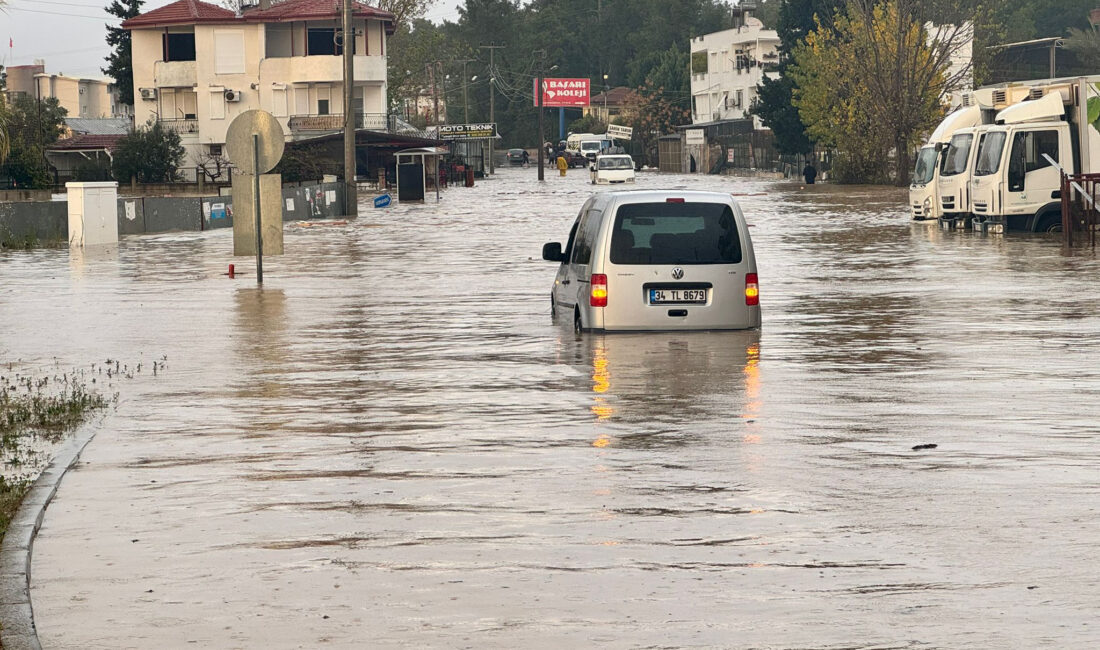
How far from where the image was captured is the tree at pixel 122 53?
106 m

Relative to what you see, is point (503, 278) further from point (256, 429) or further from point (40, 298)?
point (256, 429)

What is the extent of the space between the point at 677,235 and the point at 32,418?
6872 millimetres

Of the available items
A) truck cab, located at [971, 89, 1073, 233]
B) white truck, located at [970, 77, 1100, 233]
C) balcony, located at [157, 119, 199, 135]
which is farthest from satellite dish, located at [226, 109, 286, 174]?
balcony, located at [157, 119, 199, 135]

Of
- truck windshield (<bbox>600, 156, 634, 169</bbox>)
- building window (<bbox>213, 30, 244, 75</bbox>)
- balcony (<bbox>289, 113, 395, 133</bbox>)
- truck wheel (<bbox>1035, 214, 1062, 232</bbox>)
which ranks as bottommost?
truck wheel (<bbox>1035, 214, 1062, 232</bbox>)

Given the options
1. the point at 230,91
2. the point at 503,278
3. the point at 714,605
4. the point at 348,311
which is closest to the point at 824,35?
the point at 230,91

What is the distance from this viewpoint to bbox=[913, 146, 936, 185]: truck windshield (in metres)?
44.3

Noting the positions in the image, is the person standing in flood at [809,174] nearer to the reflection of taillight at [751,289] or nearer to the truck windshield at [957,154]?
the truck windshield at [957,154]

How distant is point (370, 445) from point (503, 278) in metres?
16.9

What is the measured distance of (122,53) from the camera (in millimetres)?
109000

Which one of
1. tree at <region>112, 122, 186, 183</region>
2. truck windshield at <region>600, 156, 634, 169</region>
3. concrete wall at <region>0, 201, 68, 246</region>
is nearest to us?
concrete wall at <region>0, 201, 68, 246</region>

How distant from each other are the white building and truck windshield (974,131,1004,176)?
85123 mm

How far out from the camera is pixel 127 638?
6.69m

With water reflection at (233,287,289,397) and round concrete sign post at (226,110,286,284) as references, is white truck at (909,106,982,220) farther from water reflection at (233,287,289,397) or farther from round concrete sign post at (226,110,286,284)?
water reflection at (233,287,289,397)

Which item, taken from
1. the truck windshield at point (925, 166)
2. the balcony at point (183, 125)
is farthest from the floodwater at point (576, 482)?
the balcony at point (183, 125)
